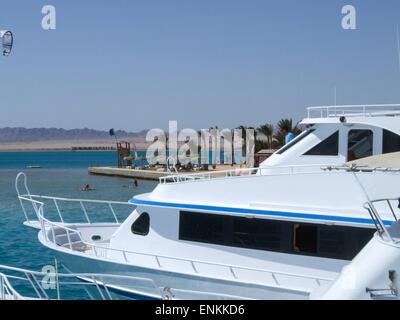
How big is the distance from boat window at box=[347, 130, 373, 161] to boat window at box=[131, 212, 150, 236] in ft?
13.7

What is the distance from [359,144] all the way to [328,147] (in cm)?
59

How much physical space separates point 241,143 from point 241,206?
58.1 metres

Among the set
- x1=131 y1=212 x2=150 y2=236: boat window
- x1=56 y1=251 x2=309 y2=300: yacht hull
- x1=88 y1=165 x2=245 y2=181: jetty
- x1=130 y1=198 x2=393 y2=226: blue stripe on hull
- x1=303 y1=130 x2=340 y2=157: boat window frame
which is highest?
x1=303 y1=130 x2=340 y2=157: boat window frame

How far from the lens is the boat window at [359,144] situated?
36.0 feet

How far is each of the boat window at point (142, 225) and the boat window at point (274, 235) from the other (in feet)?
2.75

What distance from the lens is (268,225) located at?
10.1 m

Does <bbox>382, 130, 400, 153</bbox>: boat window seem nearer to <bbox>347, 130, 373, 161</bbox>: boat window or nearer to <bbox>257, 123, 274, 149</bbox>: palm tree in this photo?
<bbox>347, 130, 373, 161</bbox>: boat window

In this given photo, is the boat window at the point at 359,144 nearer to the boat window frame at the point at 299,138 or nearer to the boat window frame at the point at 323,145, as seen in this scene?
the boat window frame at the point at 323,145

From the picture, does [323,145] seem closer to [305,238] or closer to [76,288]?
[305,238]

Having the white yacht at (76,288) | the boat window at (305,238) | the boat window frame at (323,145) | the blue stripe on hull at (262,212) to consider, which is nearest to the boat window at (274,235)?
the boat window at (305,238)

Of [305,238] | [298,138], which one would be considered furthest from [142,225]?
[298,138]

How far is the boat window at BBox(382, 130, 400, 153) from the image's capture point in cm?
1074

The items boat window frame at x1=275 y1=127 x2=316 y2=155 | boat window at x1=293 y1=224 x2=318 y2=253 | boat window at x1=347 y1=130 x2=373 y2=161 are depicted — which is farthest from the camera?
boat window frame at x1=275 y1=127 x2=316 y2=155

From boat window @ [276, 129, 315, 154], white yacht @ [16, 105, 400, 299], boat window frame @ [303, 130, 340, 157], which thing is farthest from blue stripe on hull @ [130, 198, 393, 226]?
boat window @ [276, 129, 315, 154]
